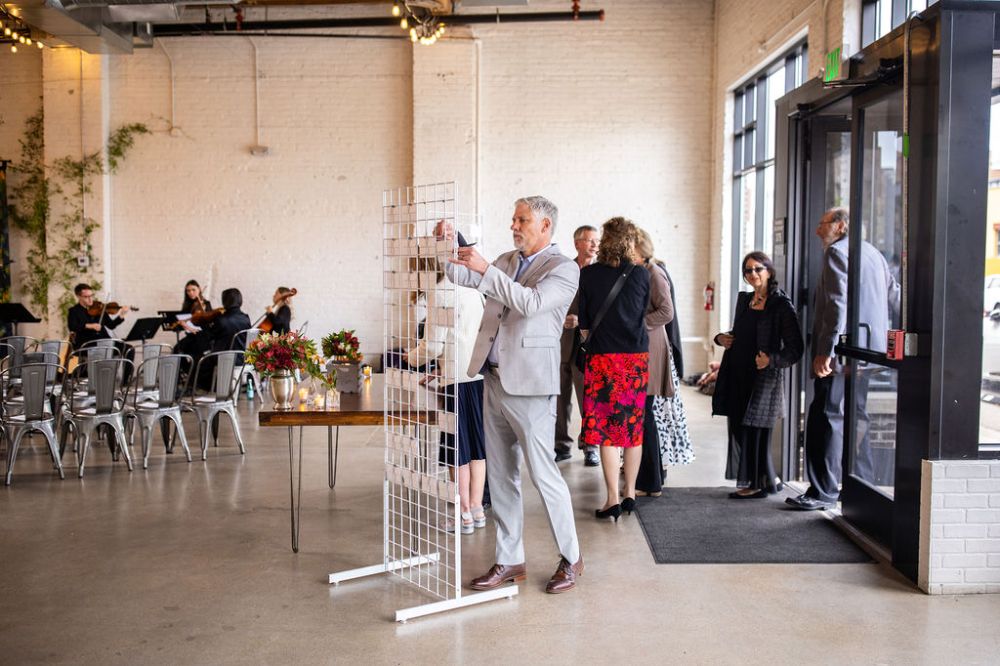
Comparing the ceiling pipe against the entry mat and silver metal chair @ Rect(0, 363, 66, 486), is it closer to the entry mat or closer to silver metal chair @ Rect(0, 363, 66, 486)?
silver metal chair @ Rect(0, 363, 66, 486)

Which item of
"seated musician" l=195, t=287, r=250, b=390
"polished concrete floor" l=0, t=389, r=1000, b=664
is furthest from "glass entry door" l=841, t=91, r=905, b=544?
"seated musician" l=195, t=287, r=250, b=390

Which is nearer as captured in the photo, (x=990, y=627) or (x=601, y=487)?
(x=990, y=627)

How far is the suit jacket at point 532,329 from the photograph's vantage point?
13.1ft

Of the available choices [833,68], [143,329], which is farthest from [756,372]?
[143,329]

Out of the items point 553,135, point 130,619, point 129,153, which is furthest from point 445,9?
point 130,619

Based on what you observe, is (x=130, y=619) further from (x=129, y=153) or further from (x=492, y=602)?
(x=129, y=153)

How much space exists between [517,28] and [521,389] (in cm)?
909

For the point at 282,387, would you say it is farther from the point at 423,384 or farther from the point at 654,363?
the point at 654,363

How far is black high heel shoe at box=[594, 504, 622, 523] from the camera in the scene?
5371 millimetres

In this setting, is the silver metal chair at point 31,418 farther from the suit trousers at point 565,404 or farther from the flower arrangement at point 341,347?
the suit trousers at point 565,404

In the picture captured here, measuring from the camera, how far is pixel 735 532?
5.15m

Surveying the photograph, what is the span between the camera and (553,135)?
1221 centimetres

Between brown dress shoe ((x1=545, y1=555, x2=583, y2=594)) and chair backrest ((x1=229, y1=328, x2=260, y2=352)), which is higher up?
chair backrest ((x1=229, y1=328, x2=260, y2=352))

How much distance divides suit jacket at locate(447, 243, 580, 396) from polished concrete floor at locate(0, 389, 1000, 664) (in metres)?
0.99
